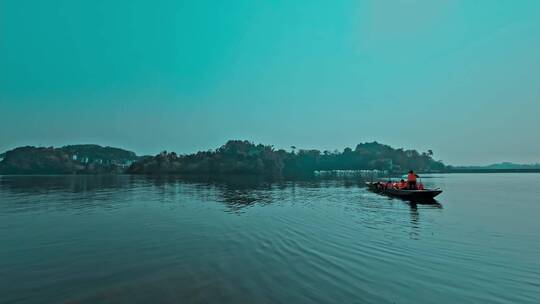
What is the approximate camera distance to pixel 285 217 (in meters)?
23.5

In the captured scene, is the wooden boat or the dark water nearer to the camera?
the dark water

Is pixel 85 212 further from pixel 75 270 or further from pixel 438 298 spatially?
pixel 438 298

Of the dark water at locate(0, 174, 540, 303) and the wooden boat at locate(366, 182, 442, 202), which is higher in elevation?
the wooden boat at locate(366, 182, 442, 202)

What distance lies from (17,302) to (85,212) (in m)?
20.4

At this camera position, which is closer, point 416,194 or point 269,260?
point 269,260

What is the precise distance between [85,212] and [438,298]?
2741 cm

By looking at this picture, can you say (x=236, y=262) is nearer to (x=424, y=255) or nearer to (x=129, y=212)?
(x=424, y=255)

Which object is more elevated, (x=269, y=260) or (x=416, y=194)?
(x=416, y=194)

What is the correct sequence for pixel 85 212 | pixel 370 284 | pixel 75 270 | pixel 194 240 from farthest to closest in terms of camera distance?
1. pixel 85 212
2. pixel 194 240
3. pixel 75 270
4. pixel 370 284

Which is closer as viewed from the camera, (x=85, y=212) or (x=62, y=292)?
(x=62, y=292)

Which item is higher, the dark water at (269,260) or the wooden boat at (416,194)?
the wooden boat at (416,194)

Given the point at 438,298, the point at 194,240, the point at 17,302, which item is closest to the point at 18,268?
the point at 17,302

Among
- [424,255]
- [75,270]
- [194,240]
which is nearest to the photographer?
[75,270]

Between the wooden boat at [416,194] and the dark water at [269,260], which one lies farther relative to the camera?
the wooden boat at [416,194]
